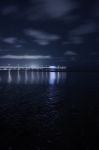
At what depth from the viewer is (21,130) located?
25.7 meters

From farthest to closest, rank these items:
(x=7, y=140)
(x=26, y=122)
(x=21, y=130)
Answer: (x=26, y=122) → (x=21, y=130) → (x=7, y=140)

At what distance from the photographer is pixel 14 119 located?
3100 centimetres

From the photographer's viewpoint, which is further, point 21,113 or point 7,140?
point 21,113

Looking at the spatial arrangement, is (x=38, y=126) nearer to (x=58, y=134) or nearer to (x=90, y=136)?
(x=58, y=134)

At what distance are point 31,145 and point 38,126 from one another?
6.72 m

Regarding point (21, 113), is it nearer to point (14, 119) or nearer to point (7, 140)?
point (14, 119)

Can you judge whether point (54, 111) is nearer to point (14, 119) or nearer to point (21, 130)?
point (14, 119)

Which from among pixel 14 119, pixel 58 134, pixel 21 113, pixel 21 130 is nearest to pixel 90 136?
pixel 58 134

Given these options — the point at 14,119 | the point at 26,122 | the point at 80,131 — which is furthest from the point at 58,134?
the point at 14,119

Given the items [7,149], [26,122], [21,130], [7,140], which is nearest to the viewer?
[7,149]

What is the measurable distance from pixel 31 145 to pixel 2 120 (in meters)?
10.9

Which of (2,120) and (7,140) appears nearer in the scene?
(7,140)

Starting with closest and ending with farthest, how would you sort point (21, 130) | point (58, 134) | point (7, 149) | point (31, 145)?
point (7, 149) < point (31, 145) < point (58, 134) < point (21, 130)

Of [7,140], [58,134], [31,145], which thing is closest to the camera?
[31,145]
